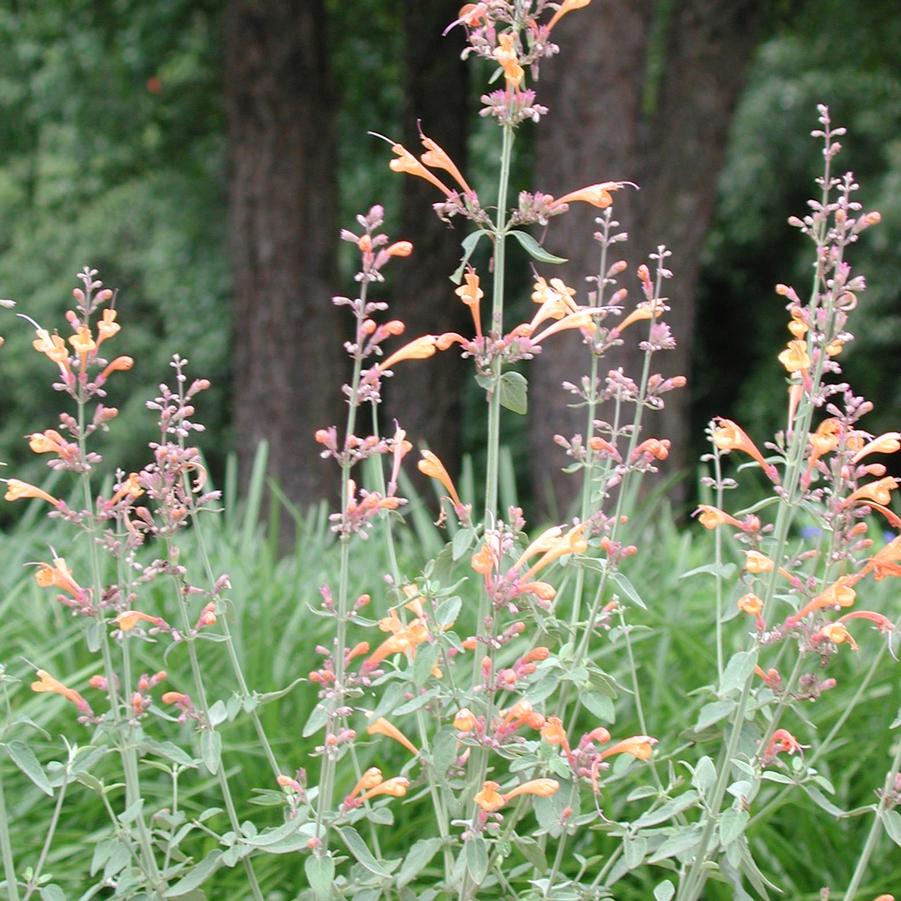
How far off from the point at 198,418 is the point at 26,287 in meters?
3.32

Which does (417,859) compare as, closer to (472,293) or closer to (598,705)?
(598,705)

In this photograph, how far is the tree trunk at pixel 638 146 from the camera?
6.57 m

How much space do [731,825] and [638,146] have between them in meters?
5.55

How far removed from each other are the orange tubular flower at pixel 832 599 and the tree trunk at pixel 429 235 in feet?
21.0

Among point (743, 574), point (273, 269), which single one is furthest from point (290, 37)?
point (743, 574)

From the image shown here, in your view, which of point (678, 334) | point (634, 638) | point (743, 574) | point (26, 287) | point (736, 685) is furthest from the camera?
point (26, 287)

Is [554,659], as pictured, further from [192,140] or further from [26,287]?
[26,287]

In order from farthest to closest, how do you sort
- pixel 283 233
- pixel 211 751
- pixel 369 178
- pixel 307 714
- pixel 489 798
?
1. pixel 369 178
2. pixel 283 233
3. pixel 307 714
4. pixel 211 751
5. pixel 489 798

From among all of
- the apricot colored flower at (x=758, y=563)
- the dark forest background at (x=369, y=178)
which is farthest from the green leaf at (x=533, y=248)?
the dark forest background at (x=369, y=178)

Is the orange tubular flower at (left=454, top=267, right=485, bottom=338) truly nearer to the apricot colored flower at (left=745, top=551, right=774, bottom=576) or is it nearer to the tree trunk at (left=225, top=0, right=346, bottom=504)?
the apricot colored flower at (left=745, top=551, right=774, bottom=576)

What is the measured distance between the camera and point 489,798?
167 cm

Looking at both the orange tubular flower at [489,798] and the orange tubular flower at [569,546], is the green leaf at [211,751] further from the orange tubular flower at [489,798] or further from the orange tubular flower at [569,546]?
the orange tubular flower at [569,546]

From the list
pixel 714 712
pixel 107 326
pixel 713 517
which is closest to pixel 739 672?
Answer: pixel 714 712

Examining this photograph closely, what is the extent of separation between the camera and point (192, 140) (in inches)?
452
